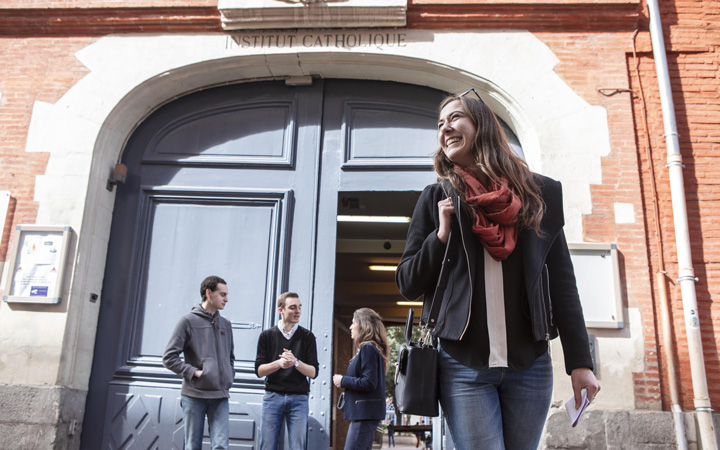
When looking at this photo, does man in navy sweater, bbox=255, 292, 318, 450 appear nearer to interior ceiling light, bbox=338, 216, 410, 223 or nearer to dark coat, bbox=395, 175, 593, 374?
dark coat, bbox=395, 175, 593, 374

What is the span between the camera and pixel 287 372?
5750 mm

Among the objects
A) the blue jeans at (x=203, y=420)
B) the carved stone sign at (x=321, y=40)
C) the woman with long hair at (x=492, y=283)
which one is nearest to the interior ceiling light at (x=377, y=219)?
the carved stone sign at (x=321, y=40)

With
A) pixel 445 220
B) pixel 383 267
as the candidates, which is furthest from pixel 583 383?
pixel 383 267

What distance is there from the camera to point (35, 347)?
611 centimetres

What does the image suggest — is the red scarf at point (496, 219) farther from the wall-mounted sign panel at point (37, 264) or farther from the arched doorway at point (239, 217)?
the wall-mounted sign panel at point (37, 264)

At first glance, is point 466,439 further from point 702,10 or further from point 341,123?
point 702,10

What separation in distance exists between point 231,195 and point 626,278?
3980 millimetres

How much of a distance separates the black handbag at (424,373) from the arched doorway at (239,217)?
4217mm

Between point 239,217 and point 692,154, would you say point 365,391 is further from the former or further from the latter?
point 692,154

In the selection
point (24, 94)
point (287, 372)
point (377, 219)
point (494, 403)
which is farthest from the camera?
point (377, 219)

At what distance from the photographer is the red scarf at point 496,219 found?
2.15 meters

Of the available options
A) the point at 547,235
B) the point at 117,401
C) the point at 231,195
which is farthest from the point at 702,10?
the point at 117,401

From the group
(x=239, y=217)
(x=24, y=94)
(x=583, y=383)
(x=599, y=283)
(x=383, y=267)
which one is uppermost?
(x=24, y=94)

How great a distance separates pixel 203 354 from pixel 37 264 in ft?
6.86
